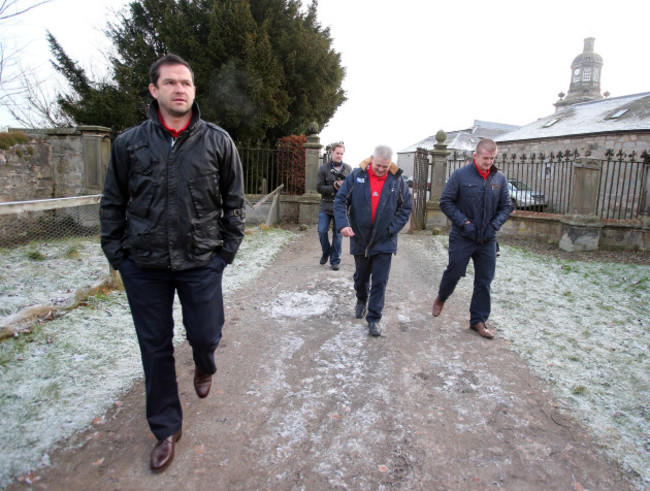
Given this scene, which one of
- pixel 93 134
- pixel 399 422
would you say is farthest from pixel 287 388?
pixel 93 134

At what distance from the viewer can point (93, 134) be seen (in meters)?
10.2

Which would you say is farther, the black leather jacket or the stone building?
the stone building

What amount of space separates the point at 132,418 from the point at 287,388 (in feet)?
3.61

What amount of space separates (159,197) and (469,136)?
46.9 meters

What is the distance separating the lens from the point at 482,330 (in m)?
4.43

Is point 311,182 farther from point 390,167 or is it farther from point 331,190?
point 390,167

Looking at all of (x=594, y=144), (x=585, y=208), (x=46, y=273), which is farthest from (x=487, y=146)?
(x=594, y=144)

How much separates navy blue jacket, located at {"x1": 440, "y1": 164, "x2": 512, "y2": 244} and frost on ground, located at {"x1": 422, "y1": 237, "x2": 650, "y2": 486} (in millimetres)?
1211

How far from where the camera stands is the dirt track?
2.35 meters

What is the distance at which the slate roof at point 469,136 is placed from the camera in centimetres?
4261

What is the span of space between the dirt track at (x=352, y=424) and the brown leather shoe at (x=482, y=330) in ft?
0.26

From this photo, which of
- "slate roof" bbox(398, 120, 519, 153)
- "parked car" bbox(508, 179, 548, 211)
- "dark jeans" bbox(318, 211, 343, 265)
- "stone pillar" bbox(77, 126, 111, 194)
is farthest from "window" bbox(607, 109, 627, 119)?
"stone pillar" bbox(77, 126, 111, 194)

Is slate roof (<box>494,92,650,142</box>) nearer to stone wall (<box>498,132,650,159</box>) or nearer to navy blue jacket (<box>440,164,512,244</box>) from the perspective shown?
stone wall (<box>498,132,650,159</box>)

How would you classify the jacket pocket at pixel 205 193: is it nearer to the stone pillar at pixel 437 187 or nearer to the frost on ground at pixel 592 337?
the frost on ground at pixel 592 337
